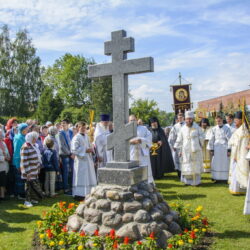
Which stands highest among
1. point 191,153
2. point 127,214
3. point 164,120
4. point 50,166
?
point 164,120

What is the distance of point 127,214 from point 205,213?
281cm

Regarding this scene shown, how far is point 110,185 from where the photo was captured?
505 centimetres

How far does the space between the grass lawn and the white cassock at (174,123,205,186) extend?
→ 1.17 ft

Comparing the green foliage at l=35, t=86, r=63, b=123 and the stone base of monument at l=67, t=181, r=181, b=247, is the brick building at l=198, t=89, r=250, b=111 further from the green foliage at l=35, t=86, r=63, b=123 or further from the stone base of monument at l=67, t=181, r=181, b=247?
the stone base of monument at l=67, t=181, r=181, b=247

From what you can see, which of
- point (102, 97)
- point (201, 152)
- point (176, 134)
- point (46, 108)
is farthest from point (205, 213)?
point (102, 97)

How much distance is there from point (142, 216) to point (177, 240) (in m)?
0.59

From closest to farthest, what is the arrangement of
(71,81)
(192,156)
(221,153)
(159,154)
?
(192,156), (221,153), (159,154), (71,81)

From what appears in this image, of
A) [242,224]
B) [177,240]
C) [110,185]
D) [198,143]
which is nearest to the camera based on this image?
[177,240]

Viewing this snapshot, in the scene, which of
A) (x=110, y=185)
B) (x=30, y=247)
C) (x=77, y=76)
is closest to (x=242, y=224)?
(x=110, y=185)

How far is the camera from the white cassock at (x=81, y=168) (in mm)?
8273

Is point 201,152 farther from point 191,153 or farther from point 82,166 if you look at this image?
point 82,166

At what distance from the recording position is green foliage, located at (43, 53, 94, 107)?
5475 cm

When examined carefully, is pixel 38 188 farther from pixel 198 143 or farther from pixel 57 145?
pixel 198 143

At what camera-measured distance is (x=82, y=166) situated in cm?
836
